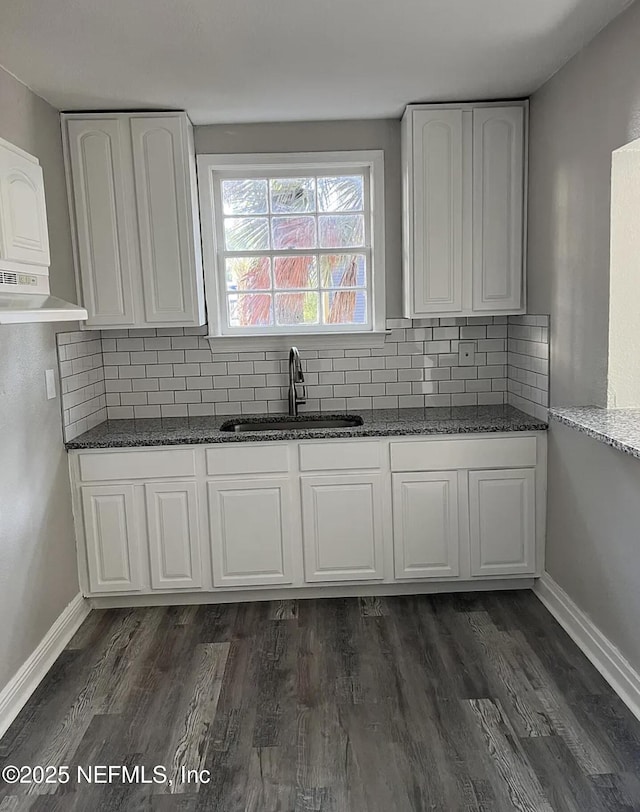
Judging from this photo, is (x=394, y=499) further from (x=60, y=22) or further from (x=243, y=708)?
(x=60, y=22)

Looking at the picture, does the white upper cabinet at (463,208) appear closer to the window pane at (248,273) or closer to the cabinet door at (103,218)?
the window pane at (248,273)

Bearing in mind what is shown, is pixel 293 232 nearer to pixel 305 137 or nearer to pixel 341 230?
pixel 341 230

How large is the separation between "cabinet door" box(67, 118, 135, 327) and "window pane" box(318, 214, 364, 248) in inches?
40.8

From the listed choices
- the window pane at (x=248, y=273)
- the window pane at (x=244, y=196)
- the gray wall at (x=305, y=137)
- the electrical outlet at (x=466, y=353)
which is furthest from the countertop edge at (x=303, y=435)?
the gray wall at (x=305, y=137)

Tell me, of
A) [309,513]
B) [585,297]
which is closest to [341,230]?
[585,297]

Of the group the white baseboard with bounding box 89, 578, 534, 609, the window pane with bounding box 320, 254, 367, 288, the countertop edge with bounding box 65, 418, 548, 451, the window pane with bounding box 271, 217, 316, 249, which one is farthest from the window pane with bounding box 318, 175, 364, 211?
the white baseboard with bounding box 89, 578, 534, 609

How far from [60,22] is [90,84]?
2.09ft

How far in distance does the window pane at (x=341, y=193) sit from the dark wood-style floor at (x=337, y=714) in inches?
84.4

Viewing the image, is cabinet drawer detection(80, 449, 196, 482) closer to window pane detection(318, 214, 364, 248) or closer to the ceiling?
window pane detection(318, 214, 364, 248)

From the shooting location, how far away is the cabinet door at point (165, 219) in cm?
325

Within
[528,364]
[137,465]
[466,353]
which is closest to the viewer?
[137,465]

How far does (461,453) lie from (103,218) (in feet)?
6.99

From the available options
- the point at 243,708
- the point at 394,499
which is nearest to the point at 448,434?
the point at 394,499

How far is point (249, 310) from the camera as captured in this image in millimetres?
3748
